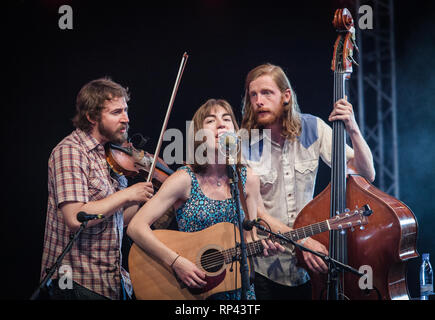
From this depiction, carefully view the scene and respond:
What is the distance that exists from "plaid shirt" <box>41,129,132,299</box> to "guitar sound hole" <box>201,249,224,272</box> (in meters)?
0.61

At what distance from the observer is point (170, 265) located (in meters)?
2.72

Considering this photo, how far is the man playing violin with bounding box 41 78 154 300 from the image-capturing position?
2744mm

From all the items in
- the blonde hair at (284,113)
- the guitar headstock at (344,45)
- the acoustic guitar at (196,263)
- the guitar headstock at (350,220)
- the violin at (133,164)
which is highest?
the guitar headstock at (344,45)

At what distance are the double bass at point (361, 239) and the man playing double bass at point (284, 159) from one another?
25cm

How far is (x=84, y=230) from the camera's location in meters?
2.84

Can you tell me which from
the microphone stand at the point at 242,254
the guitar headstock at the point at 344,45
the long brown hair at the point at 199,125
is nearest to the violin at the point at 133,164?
the long brown hair at the point at 199,125

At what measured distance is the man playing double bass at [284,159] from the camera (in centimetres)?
288

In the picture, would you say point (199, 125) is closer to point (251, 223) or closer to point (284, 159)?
point (284, 159)

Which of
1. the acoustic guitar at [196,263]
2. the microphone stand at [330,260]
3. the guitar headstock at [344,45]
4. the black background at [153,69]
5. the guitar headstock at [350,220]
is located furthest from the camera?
the black background at [153,69]

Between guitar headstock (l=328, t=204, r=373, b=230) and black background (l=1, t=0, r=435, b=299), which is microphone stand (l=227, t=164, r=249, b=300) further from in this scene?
black background (l=1, t=0, r=435, b=299)

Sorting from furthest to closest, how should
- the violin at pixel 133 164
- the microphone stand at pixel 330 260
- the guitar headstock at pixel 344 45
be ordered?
the violin at pixel 133 164 < the guitar headstock at pixel 344 45 < the microphone stand at pixel 330 260

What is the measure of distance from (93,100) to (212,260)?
4.73 ft

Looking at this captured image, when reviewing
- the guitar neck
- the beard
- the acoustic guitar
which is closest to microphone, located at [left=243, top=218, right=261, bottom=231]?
the guitar neck

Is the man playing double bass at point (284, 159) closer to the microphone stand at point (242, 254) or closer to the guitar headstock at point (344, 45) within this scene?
the guitar headstock at point (344, 45)
